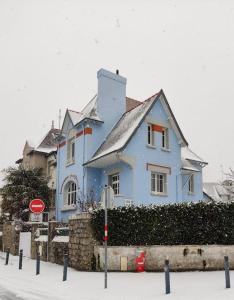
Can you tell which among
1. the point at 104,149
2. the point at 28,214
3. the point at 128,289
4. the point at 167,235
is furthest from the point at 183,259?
the point at 28,214

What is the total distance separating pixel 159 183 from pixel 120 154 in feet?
12.8

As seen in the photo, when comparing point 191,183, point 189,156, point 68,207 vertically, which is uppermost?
point 189,156

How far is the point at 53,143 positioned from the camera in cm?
3481

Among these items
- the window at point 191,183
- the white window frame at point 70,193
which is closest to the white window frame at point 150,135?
the window at point 191,183

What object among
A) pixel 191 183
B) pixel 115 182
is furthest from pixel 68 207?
pixel 191 183

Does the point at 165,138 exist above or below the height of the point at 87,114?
below

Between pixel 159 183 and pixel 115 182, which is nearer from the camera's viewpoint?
pixel 115 182

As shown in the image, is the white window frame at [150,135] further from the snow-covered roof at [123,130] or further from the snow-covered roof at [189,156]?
the snow-covered roof at [189,156]

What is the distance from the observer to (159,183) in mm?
23547

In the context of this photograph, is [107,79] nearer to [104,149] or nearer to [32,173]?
[104,149]

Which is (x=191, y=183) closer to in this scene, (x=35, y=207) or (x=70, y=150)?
(x=70, y=150)

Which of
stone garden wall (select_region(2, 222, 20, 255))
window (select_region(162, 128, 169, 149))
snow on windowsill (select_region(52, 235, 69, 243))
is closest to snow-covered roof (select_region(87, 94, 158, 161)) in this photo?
window (select_region(162, 128, 169, 149))

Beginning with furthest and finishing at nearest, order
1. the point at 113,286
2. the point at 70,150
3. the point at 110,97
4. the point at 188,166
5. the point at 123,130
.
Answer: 1. the point at 70,150
2. the point at 188,166
3. the point at 110,97
4. the point at 123,130
5. the point at 113,286

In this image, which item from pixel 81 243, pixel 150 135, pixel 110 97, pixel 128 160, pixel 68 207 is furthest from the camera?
pixel 110 97
